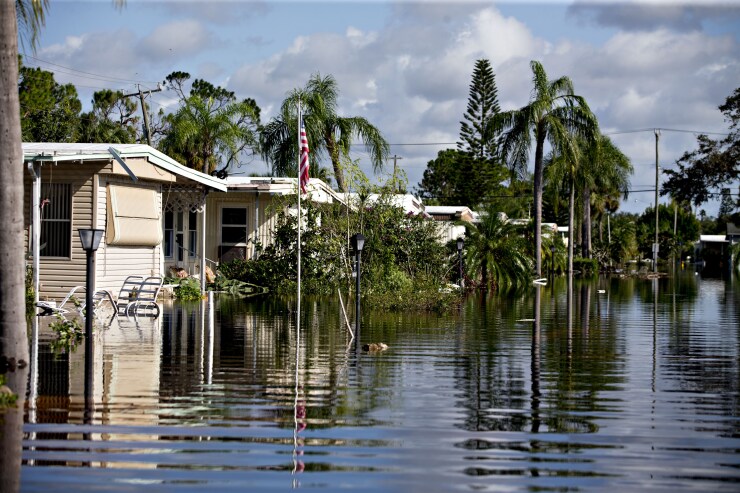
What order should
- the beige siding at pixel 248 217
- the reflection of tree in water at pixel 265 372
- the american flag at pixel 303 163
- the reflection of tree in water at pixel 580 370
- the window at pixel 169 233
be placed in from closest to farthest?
the reflection of tree in water at pixel 580 370
the reflection of tree in water at pixel 265 372
the american flag at pixel 303 163
the window at pixel 169 233
the beige siding at pixel 248 217

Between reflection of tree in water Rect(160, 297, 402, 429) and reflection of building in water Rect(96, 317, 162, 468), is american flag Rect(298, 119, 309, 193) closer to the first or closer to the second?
reflection of tree in water Rect(160, 297, 402, 429)

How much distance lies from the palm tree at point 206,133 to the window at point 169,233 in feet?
42.3

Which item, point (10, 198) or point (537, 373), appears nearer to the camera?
point (10, 198)

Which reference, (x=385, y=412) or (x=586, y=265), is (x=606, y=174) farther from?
(x=385, y=412)

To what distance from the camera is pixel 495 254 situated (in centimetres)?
3541

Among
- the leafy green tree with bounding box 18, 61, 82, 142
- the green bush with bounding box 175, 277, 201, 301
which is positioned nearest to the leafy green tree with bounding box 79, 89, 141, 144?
the leafy green tree with bounding box 18, 61, 82, 142

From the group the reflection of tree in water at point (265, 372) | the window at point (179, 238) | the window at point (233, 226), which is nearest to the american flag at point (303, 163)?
the reflection of tree in water at point (265, 372)

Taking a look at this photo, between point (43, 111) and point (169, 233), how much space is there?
18.4m

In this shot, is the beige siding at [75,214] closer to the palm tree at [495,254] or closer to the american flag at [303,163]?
the american flag at [303,163]

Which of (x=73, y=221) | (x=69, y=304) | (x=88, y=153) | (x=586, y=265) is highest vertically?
(x=88, y=153)

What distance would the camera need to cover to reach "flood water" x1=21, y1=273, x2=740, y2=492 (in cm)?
730

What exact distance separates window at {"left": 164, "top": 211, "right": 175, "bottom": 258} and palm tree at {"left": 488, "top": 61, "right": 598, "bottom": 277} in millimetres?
16402

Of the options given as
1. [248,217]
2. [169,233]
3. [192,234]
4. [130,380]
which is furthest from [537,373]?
[248,217]

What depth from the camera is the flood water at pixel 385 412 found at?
287 inches
